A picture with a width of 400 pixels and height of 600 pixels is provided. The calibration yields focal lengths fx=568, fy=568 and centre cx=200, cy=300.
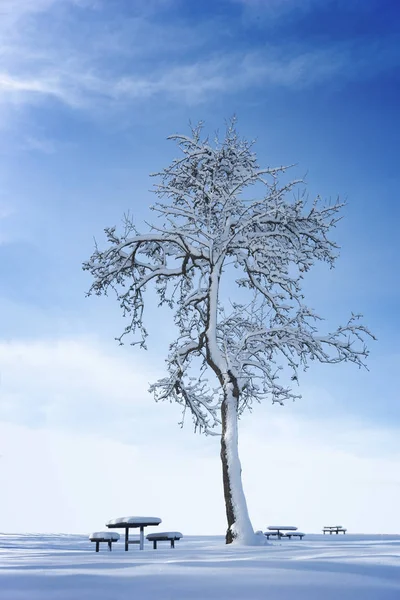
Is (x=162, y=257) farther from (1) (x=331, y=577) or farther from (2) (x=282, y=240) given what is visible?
(1) (x=331, y=577)

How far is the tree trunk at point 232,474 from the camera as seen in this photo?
1354 cm

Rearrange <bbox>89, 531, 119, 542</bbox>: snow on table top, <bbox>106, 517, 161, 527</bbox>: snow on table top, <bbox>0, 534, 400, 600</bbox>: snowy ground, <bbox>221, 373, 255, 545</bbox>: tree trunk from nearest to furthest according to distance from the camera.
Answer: <bbox>0, 534, 400, 600</bbox>: snowy ground → <bbox>106, 517, 161, 527</bbox>: snow on table top → <bbox>221, 373, 255, 545</bbox>: tree trunk → <bbox>89, 531, 119, 542</bbox>: snow on table top

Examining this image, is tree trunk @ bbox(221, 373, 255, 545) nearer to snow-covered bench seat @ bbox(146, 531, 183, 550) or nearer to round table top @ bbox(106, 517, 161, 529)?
snow-covered bench seat @ bbox(146, 531, 183, 550)

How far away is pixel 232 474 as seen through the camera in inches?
562

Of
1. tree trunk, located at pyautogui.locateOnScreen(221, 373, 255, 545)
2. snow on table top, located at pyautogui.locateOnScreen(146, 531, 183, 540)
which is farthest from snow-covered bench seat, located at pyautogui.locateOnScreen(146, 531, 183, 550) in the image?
tree trunk, located at pyautogui.locateOnScreen(221, 373, 255, 545)

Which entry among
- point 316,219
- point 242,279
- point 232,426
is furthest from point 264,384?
point 316,219

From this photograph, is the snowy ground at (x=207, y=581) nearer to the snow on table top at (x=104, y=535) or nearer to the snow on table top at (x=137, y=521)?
the snow on table top at (x=137, y=521)

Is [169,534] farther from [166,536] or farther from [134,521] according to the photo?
[134,521]

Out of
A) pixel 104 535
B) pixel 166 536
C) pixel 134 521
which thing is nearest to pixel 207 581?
pixel 134 521

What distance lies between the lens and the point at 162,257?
1789 cm

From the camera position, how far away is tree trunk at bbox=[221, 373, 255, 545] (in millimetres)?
13539

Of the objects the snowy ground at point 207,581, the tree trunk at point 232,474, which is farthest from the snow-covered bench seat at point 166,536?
the snowy ground at point 207,581

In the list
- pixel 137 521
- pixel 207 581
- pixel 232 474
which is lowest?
pixel 207 581

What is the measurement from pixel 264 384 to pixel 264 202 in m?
5.11
